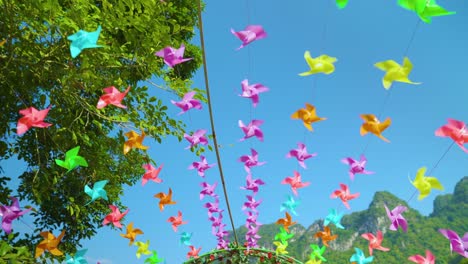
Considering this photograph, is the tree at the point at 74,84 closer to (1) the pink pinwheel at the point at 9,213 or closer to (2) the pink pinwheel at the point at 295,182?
(1) the pink pinwheel at the point at 9,213

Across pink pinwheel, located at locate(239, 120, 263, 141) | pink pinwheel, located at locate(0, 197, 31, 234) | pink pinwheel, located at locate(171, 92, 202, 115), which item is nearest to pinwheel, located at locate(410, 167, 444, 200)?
pink pinwheel, located at locate(239, 120, 263, 141)

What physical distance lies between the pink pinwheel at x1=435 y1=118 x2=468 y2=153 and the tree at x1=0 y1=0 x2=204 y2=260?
2.46m

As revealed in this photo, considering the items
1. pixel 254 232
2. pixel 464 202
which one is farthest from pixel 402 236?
pixel 254 232

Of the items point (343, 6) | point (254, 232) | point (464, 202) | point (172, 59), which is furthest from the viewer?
point (464, 202)

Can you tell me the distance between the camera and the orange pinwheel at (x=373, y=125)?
2406 mm

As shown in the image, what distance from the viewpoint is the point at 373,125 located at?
7.93 feet

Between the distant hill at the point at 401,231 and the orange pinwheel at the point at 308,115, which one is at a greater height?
the distant hill at the point at 401,231

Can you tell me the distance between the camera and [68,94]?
418cm

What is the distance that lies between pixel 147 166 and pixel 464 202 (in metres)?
99.5

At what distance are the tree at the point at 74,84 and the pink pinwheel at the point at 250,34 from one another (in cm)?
147

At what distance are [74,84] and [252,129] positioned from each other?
1.78 meters

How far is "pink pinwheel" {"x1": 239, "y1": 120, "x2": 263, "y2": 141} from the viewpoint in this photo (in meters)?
3.11

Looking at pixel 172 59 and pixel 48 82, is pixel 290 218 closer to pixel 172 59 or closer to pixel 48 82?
pixel 172 59

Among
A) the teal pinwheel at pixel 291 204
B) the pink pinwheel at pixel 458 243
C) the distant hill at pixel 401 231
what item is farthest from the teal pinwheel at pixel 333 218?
the distant hill at pixel 401 231
